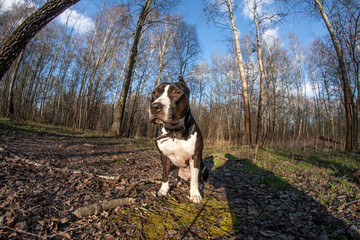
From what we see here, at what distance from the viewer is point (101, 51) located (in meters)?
17.4

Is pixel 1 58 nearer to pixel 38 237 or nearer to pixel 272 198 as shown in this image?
pixel 38 237

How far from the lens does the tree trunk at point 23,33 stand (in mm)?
3295

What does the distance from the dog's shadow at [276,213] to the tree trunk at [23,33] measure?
4.36 m

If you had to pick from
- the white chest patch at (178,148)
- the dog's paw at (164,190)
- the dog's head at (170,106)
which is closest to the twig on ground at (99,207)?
the dog's paw at (164,190)

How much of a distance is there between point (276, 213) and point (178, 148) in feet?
4.90

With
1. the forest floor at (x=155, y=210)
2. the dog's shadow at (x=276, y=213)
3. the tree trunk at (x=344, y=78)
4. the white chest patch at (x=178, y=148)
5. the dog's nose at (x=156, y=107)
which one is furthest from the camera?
the tree trunk at (x=344, y=78)

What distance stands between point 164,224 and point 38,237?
3.21ft

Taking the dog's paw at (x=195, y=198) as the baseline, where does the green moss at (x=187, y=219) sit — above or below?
below

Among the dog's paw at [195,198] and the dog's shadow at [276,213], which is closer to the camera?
the dog's shadow at [276,213]

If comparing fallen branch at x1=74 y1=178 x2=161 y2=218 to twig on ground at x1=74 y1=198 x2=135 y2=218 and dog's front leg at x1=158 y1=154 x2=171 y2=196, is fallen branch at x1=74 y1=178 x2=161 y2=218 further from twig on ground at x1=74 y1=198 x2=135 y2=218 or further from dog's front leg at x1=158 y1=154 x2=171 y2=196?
dog's front leg at x1=158 y1=154 x2=171 y2=196

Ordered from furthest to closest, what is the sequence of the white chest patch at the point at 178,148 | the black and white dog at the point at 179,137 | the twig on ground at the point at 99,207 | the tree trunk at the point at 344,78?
the tree trunk at the point at 344,78 → the white chest patch at the point at 178,148 → the black and white dog at the point at 179,137 → the twig on ground at the point at 99,207

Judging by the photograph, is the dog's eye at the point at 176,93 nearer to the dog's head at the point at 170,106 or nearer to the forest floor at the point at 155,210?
the dog's head at the point at 170,106

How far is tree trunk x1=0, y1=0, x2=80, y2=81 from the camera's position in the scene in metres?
3.29

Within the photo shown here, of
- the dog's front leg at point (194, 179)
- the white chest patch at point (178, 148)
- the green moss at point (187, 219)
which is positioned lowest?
the green moss at point (187, 219)
